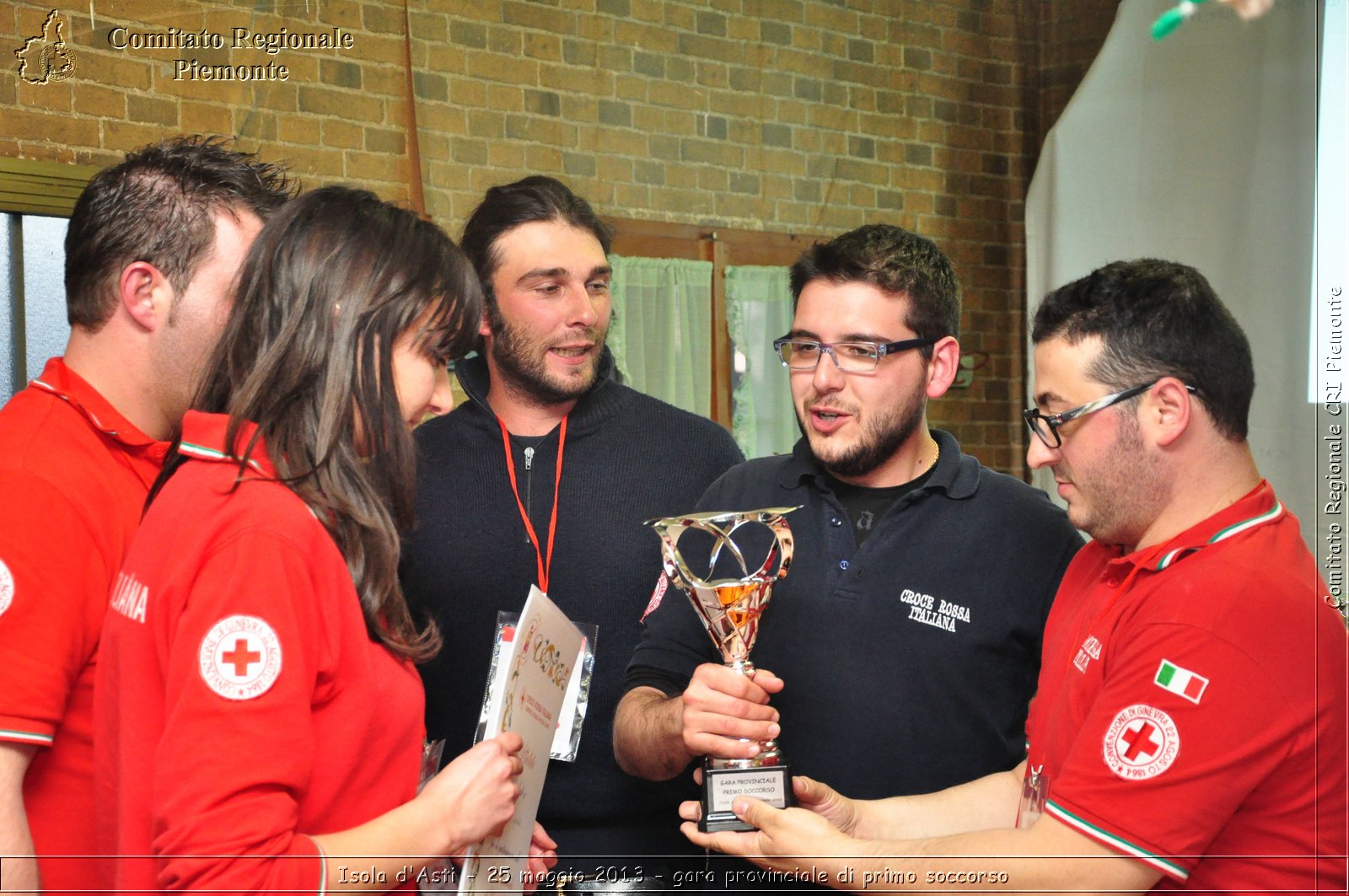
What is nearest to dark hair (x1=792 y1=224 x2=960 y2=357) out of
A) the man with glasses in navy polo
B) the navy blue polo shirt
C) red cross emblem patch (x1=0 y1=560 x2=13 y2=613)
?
the man with glasses in navy polo

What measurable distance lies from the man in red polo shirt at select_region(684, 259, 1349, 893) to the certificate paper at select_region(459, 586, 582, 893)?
28cm

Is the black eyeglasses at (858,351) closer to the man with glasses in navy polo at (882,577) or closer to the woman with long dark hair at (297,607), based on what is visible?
the man with glasses in navy polo at (882,577)

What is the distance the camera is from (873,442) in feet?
7.29

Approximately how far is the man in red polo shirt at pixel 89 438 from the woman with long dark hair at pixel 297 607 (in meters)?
0.14

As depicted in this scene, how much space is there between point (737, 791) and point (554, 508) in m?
0.95

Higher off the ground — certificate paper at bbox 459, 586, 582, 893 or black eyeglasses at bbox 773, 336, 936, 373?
black eyeglasses at bbox 773, 336, 936, 373

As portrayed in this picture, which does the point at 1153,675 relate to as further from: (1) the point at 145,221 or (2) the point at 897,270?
(1) the point at 145,221

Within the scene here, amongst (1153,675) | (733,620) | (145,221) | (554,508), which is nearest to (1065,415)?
(1153,675)

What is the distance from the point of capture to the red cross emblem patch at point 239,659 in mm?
1297

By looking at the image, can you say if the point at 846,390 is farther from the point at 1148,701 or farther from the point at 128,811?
the point at 128,811

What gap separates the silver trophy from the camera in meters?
1.83

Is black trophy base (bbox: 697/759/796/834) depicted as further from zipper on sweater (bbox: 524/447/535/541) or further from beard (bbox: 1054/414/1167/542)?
zipper on sweater (bbox: 524/447/535/541)

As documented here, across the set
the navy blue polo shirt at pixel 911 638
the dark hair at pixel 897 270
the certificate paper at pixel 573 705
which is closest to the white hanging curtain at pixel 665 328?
the certificate paper at pixel 573 705

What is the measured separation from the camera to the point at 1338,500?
3.77 meters
